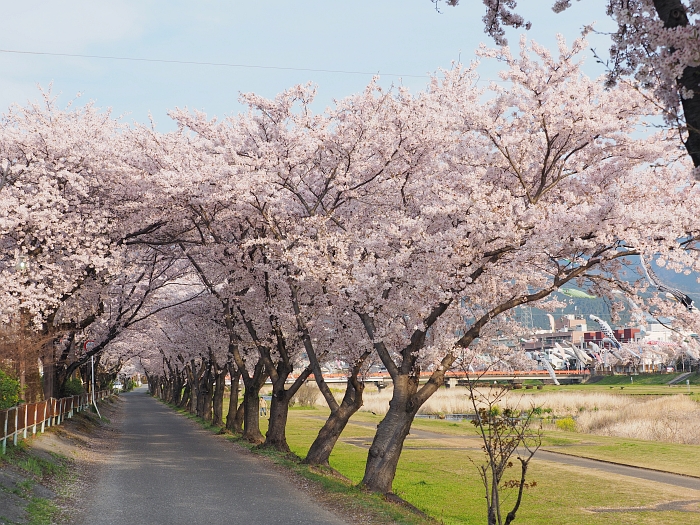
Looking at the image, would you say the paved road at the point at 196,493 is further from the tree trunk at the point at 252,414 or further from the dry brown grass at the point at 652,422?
the dry brown grass at the point at 652,422

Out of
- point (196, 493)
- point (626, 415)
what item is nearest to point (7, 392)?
point (196, 493)

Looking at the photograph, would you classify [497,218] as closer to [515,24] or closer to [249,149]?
[515,24]

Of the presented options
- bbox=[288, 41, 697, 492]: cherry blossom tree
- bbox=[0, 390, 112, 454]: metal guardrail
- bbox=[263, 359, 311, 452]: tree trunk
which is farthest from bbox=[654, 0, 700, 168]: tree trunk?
bbox=[263, 359, 311, 452]: tree trunk

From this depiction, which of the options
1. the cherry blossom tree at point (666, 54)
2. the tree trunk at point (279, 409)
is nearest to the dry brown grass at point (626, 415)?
the tree trunk at point (279, 409)

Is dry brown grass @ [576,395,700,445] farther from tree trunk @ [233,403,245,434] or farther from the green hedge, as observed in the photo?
the green hedge

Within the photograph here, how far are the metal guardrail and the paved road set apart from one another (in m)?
2.73

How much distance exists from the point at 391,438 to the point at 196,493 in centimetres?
454

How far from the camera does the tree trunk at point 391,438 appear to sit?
16.6m

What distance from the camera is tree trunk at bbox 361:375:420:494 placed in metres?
16.6

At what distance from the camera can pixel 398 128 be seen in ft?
59.1

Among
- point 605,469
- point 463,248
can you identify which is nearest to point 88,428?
point 605,469

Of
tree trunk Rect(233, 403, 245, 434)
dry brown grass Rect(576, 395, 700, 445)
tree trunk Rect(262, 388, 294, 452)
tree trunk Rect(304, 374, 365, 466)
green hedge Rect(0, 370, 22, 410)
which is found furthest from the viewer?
dry brown grass Rect(576, 395, 700, 445)

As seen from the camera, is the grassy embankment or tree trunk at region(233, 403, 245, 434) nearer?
the grassy embankment

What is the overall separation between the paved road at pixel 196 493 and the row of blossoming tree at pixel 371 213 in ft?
7.98
